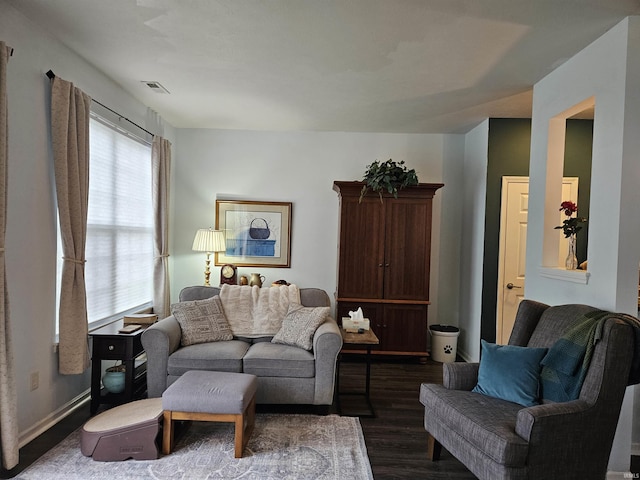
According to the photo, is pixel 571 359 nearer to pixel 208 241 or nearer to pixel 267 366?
pixel 267 366

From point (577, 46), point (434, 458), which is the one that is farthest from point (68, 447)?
point (577, 46)

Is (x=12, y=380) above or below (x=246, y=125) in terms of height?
below

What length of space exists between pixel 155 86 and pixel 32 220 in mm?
1677

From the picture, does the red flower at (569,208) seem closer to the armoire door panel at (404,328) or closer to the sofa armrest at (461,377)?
the sofa armrest at (461,377)

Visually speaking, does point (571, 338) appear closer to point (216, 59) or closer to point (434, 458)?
point (434, 458)

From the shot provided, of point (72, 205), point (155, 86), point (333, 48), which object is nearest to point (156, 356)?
point (72, 205)

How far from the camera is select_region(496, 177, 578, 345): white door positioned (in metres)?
4.57

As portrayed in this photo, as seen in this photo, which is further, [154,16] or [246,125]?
[246,125]

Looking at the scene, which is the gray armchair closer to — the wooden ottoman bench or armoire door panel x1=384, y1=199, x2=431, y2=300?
the wooden ottoman bench

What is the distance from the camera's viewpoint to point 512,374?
2551 millimetres

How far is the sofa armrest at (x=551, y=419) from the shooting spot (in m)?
2.07

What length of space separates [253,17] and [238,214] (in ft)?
9.91

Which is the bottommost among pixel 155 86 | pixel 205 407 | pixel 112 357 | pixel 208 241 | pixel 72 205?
pixel 205 407

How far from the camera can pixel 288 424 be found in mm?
3176
